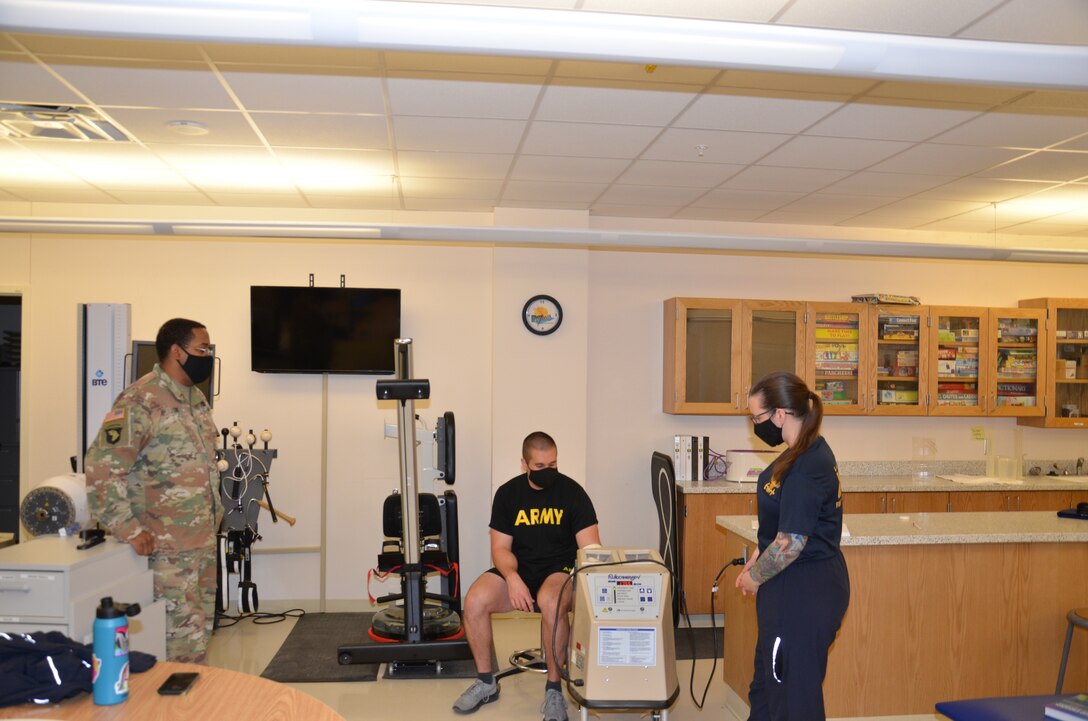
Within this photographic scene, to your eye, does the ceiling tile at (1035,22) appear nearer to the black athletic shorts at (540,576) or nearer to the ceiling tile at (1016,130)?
the ceiling tile at (1016,130)

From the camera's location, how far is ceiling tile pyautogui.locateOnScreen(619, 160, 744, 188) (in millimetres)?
4484

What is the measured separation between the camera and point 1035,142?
391 centimetres

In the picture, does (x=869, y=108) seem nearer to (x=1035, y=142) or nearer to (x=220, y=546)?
(x=1035, y=142)

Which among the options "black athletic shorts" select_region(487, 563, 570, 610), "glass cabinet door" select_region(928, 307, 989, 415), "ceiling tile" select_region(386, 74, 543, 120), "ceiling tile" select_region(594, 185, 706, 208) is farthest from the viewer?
"glass cabinet door" select_region(928, 307, 989, 415)

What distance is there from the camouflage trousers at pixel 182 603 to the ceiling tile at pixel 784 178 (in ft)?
11.3

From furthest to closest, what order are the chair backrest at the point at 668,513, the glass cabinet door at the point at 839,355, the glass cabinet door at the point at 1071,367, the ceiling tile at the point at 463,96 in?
the glass cabinet door at the point at 1071,367, the glass cabinet door at the point at 839,355, the chair backrest at the point at 668,513, the ceiling tile at the point at 463,96

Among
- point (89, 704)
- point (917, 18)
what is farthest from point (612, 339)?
point (89, 704)

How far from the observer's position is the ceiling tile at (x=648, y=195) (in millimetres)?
5059

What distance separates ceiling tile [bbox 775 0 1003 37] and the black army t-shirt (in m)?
2.35

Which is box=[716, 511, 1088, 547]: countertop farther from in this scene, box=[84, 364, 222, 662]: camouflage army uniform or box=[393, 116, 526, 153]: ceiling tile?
box=[84, 364, 222, 662]: camouflage army uniform

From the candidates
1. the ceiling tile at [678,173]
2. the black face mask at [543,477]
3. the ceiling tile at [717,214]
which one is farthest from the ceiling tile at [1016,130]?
the black face mask at [543,477]

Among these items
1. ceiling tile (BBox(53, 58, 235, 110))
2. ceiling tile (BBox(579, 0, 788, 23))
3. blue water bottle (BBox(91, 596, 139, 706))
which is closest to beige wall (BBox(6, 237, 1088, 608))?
ceiling tile (BBox(53, 58, 235, 110))

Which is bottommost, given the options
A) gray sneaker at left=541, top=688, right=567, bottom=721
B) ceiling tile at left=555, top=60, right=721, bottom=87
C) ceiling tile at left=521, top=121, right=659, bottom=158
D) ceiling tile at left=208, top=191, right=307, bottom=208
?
gray sneaker at left=541, top=688, right=567, bottom=721

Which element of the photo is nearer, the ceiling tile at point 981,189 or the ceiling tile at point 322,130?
the ceiling tile at point 322,130
